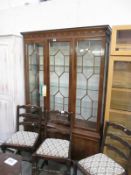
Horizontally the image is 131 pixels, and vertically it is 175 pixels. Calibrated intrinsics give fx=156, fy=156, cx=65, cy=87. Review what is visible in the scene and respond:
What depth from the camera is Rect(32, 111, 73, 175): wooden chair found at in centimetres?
194

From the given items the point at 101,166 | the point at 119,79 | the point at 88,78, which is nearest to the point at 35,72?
the point at 88,78

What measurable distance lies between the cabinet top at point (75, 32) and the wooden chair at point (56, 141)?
110 centimetres

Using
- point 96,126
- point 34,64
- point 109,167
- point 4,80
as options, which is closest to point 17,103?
point 4,80

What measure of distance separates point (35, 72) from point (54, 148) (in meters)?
1.29

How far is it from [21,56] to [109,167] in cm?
201

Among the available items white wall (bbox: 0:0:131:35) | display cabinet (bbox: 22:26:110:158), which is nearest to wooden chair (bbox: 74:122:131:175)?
display cabinet (bbox: 22:26:110:158)

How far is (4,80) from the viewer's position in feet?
8.65

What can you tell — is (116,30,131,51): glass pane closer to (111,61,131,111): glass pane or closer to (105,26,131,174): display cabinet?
(105,26,131,174): display cabinet

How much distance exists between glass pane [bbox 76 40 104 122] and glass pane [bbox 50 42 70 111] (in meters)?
0.23

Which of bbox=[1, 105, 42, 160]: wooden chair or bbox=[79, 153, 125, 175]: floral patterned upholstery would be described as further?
bbox=[1, 105, 42, 160]: wooden chair

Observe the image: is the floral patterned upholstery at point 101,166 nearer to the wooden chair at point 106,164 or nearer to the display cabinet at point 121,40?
the wooden chair at point 106,164

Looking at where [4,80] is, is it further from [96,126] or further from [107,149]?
[107,149]

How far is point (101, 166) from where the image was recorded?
5.64 feet

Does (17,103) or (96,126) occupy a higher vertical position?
(17,103)
